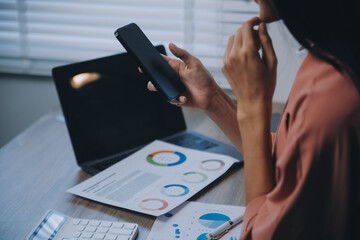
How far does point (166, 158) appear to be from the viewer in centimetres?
100

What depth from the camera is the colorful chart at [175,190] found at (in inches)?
34.2

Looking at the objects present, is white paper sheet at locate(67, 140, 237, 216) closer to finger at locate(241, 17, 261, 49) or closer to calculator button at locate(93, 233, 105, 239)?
calculator button at locate(93, 233, 105, 239)

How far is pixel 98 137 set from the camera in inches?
40.8

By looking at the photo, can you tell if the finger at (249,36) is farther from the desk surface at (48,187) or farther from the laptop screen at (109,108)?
the laptop screen at (109,108)

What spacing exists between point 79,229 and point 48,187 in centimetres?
19

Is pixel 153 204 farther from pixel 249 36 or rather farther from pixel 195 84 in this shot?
pixel 249 36

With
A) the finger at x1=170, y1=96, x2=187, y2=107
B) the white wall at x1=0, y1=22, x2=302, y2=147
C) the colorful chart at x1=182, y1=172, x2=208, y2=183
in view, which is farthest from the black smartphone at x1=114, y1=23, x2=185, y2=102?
the white wall at x1=0, y1=22, x2=302, y2=147

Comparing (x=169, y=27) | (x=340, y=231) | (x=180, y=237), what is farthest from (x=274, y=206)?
(x=169, y=27)

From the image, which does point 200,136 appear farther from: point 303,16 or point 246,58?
point 303,16

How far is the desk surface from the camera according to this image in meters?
0.81

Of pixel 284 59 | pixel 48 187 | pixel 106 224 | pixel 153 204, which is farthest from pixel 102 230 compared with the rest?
pixel 284 59

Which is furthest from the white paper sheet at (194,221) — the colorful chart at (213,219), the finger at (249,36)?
the finger at (249,36)

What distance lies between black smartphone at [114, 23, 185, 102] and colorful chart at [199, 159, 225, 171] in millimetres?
188

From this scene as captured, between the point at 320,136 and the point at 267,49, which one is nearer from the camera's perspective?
the point at 320,136
